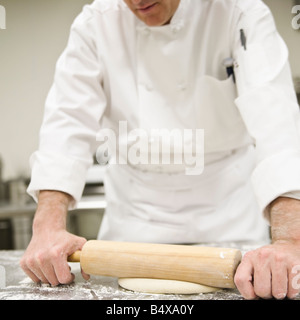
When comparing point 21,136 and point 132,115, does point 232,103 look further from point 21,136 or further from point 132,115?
point 21,136

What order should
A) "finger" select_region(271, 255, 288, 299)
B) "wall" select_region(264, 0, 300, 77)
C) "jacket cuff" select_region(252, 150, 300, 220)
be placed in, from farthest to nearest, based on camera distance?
"wall" select_region(264, 0, 300, 77), "jacket cuff" select_region(252, 150, 300, 220), "finger" select_region(271, 255, 288, 299)

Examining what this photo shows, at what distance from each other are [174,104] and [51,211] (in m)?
0.45

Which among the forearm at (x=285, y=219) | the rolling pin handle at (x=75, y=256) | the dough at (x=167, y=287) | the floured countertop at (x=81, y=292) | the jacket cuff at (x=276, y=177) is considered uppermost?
the jacket cuff at (x=276, y=177)

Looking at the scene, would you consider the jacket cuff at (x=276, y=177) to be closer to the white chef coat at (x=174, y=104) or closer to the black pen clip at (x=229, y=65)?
the white chef coat at (x=174, y=104)

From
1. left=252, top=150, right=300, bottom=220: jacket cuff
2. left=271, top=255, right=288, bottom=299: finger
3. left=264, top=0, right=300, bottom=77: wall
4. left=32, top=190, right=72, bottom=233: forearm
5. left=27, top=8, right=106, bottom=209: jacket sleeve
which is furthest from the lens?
left=264, top=0, right=300, bottom=77: wall

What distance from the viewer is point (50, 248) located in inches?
33.3

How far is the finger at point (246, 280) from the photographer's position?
A: 670mm

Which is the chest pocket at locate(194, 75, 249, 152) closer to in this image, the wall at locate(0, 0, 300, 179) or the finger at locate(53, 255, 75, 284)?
the wall at locate(0, 0, 300, 179)

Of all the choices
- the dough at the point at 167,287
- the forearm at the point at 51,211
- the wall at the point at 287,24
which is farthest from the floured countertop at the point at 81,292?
the wall at the point at 287,24

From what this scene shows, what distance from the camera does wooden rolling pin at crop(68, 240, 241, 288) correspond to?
28.5 inches

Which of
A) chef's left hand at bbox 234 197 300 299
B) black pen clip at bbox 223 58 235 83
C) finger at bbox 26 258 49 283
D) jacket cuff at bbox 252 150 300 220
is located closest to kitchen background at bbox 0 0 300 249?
black pen clip at bbox 223 58 235 83

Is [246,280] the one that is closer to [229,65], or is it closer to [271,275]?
[271,275]

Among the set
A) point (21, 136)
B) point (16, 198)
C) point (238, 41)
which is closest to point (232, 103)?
point (238, 41)

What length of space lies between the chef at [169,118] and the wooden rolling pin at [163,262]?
83mm
